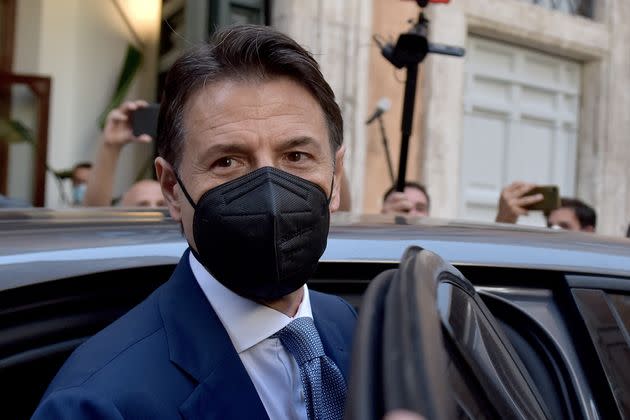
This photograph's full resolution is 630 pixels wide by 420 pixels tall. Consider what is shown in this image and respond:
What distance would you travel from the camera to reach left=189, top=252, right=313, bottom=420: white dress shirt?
1341 millimetres

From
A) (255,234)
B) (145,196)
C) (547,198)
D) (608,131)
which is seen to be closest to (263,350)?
(255,234)

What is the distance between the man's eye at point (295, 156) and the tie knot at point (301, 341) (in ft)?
0.82

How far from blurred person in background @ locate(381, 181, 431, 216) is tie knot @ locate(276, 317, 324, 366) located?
224 centimetres

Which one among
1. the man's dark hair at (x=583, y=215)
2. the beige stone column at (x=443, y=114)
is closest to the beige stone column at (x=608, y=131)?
the beige stone column at (x=443, y=114)

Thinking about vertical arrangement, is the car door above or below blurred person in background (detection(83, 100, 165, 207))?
below

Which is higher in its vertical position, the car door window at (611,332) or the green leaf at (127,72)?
the green leaf at (127,72)

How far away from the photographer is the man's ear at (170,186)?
154cm

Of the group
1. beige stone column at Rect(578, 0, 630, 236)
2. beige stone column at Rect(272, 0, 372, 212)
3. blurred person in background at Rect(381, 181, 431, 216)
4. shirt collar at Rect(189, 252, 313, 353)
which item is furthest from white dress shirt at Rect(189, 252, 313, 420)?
beige stone column at Rect(578, 0, 630, 236)

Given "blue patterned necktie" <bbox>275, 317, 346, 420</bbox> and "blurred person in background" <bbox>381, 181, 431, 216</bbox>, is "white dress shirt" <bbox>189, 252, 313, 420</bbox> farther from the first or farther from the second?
"blurred person in background" <bbox>381, 181, 431, 216</bbox>

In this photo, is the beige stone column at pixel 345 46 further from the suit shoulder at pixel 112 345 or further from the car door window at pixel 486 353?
the car door window at pixel 486 353

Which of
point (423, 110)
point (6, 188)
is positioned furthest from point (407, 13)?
point (6, 188)

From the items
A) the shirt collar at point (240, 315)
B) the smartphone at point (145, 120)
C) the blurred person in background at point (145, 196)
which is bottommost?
the shirt collar at point (240, 315)

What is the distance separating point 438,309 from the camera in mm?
936

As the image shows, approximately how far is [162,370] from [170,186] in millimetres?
405
